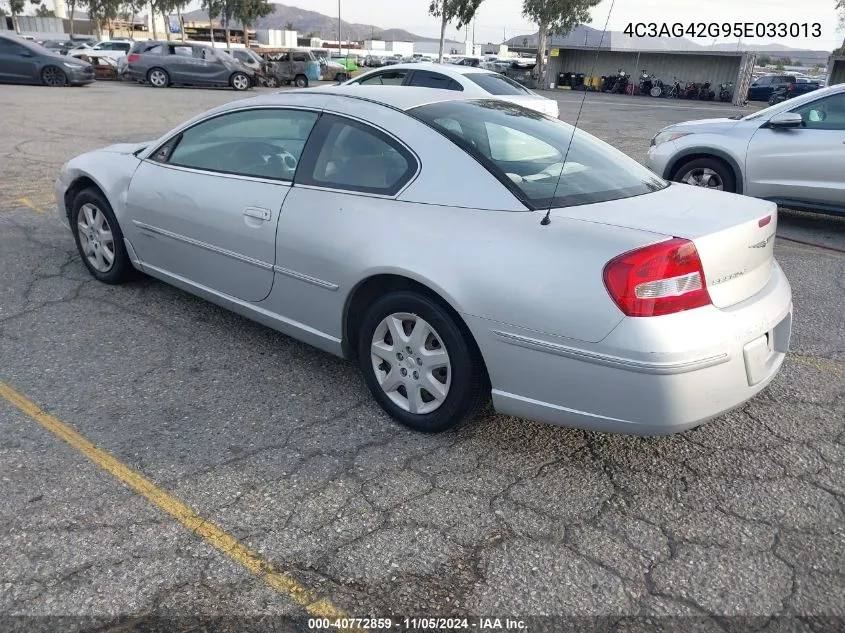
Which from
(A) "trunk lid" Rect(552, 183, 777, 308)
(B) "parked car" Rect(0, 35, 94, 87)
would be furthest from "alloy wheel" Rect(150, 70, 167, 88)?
(A) "trunk lid" Rect(552, 183, 777, 308)

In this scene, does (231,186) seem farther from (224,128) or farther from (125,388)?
(125,388)

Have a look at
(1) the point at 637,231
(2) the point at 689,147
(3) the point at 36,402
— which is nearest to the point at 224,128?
(3) the point at 36,402

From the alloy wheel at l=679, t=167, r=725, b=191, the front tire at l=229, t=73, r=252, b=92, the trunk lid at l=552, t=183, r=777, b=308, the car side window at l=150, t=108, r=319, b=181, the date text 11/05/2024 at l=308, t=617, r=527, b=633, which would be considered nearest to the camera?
the date text 11/05/2024 at l=308, t=617, r=527, b=633

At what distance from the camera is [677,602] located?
225 centimetres

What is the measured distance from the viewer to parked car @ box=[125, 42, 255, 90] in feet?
82.1

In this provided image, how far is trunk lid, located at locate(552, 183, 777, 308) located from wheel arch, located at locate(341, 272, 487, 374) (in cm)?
57

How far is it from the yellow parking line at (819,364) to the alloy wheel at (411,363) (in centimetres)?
231

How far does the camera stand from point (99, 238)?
185 inches

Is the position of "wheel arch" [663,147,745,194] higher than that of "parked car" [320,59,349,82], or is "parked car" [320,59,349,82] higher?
"parked car" [320,59,349,82]

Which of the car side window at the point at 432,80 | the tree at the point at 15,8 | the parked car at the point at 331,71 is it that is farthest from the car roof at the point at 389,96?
the tree at the point at 15,8

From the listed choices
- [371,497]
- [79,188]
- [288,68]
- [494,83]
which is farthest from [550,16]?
[371,497]

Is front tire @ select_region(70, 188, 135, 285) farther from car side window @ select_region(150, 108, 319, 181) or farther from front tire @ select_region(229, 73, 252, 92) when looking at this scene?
front tire @ select_region(229, 73, 252, 92)

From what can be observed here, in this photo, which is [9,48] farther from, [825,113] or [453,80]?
[825,113]

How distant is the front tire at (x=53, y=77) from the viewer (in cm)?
2112
